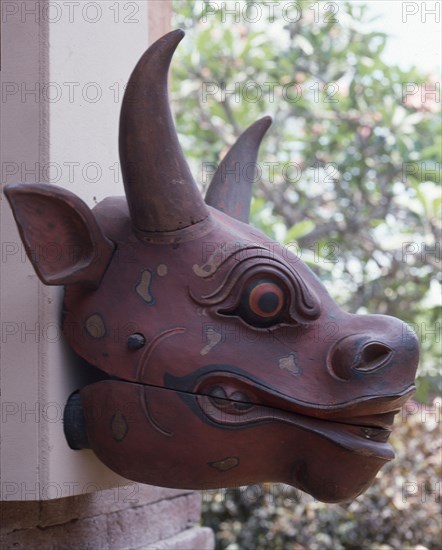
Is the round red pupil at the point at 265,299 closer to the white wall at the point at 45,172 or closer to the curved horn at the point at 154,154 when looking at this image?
the curved horn at the point at 154,154

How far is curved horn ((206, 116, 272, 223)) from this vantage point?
1.93 metres

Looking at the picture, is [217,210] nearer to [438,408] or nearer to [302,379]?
[302,379]

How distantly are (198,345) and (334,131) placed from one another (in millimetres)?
3008

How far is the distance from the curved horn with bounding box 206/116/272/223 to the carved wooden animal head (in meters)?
0.30

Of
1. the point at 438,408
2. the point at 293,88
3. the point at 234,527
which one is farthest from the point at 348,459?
the point at 293,88

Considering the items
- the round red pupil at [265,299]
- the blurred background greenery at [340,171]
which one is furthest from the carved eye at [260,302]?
the blurred background greenery at [340,171]

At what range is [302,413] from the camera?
1553 mm

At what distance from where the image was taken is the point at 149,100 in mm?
1534

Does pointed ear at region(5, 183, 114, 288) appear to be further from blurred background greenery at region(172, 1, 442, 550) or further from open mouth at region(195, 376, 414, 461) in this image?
blurred background greenery at region(172, 1, 442, 550)

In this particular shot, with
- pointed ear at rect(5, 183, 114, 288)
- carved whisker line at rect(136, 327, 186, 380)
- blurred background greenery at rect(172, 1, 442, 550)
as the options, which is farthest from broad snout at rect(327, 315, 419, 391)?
blurred background greenery at rect(172, 1, 442, 550)

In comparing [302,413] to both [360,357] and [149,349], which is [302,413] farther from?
[149,349]

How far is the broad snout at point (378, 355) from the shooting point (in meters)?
1.52

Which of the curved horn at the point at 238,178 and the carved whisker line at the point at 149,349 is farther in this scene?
the curved horn at the point at 238,178

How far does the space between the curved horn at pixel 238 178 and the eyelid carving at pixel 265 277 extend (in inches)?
13.8
